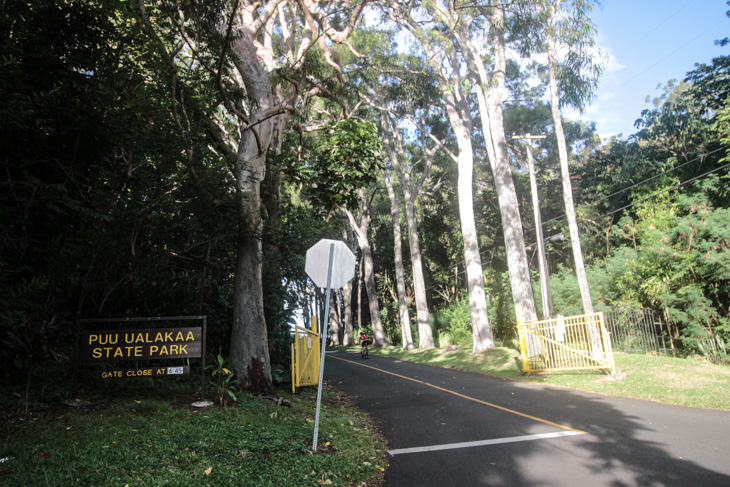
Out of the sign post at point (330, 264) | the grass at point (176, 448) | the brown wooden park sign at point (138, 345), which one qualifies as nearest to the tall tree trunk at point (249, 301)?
the brown wooden park sign at point (138, 345)

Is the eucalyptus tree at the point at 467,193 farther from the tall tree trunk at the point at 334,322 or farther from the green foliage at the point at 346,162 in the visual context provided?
the tall tree trunk at the point at 334,322

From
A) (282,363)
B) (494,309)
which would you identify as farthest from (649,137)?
(282,363)

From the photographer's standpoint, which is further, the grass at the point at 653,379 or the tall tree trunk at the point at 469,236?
the tall tree trunk at the point at 469,236

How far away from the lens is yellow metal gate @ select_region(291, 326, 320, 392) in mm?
10259

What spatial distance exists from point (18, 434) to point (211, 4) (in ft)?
24.9

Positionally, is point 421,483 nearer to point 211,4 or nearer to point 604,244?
point 211,4

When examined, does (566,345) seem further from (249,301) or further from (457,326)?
→ (457,326)

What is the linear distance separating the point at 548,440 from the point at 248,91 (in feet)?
29.2

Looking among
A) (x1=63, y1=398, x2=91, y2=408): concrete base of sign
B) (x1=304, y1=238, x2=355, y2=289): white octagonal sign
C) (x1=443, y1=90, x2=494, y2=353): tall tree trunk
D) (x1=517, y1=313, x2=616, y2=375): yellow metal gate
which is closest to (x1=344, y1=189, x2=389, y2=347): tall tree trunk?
(x1=443, y1=90, x2=494, y2=353): tall tree trunk

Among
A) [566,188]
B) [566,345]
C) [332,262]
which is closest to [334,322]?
[566,188]

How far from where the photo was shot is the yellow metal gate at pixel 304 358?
10.3 meters

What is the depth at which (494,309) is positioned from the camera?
92.2 ft

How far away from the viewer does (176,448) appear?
16.8 feet

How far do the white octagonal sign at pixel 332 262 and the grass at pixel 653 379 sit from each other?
7.10m
